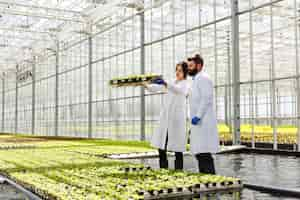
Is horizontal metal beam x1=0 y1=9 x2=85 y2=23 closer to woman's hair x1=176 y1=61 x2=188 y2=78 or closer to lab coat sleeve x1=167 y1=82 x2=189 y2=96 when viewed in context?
woman's hair x1=176 y1=61 x2=188 y2=78

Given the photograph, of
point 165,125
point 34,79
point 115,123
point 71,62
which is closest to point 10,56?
point 34,79

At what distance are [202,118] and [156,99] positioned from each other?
44.5 feet

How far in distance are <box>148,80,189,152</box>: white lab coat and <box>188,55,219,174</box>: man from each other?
547mm

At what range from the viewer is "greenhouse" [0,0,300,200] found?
20.8 feet

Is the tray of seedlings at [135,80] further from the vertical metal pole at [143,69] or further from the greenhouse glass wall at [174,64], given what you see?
the vertical metal pole at [143,69]

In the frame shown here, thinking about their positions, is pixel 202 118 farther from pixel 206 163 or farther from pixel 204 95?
pixel 206 163

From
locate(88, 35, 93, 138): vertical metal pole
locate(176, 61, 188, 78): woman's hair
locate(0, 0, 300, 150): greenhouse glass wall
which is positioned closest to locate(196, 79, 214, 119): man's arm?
locate(176, 61, 188, 78): woman's hair

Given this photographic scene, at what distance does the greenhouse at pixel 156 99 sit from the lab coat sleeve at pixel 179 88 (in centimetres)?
2

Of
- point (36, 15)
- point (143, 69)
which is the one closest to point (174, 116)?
point (143, 69)

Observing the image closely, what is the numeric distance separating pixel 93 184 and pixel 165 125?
6.69 ft

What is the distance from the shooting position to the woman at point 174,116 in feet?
23.5

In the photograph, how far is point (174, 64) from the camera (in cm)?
1880

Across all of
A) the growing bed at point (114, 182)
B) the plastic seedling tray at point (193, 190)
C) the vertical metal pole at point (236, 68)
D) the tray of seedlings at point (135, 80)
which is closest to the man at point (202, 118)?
the growing bed at point (114, 182)

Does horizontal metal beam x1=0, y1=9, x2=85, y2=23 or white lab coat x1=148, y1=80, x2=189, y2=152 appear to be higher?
horizontal metal beam x1=0, y1=9, x2=85, y2=23
